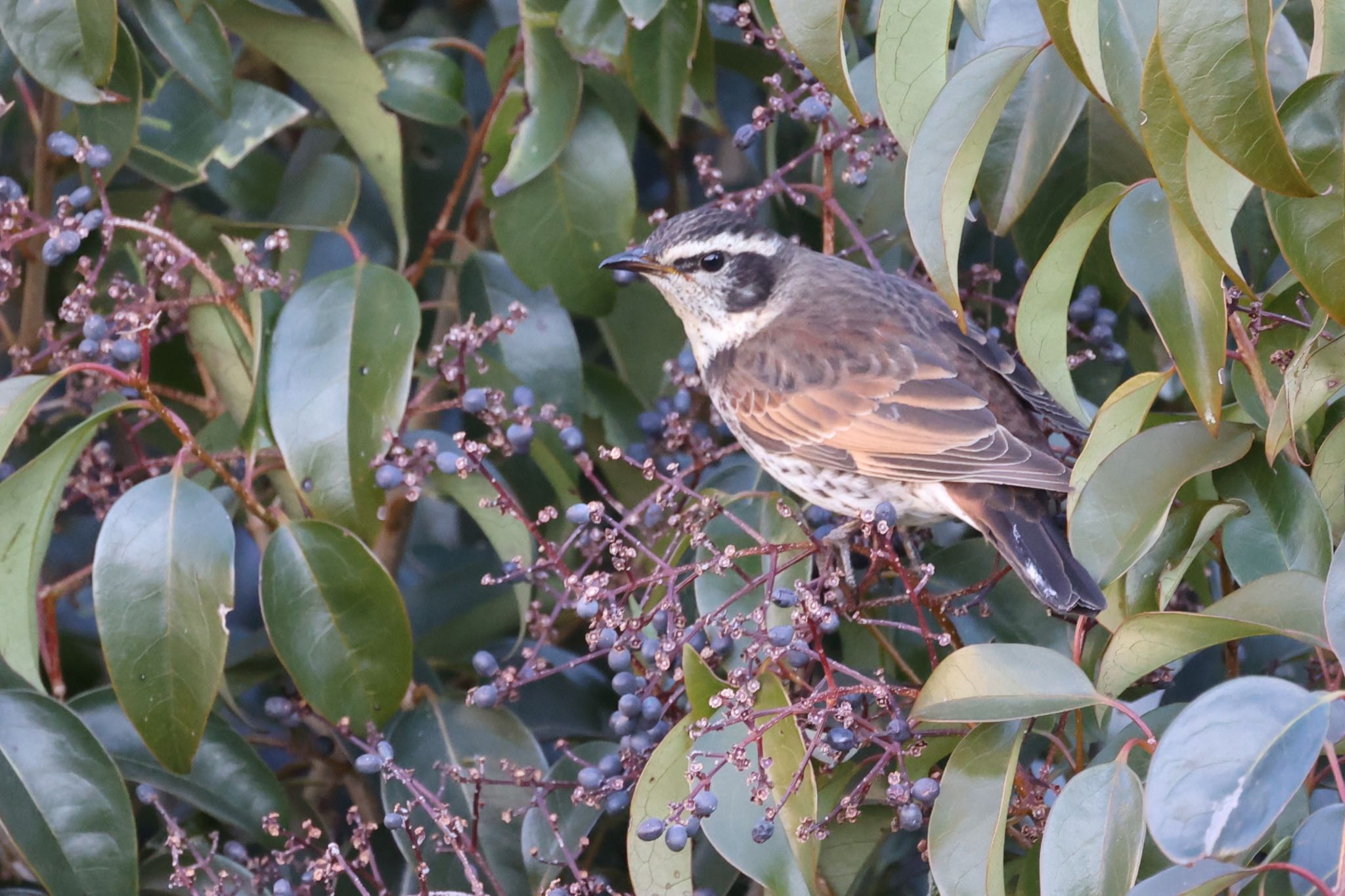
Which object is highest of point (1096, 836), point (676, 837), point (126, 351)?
point (126, 351)

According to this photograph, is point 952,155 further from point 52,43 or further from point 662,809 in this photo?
point 52,43

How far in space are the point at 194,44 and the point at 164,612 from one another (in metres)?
1.25

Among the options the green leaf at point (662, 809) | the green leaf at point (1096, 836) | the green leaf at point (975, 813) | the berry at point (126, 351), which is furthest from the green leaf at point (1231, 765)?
the berry at point (126, 351)

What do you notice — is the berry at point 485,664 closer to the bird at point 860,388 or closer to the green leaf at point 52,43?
the bird at point 860,388

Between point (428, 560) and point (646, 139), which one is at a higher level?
point (646, 139)

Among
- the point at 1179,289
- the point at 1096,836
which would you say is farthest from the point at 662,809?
the point at 1179,289

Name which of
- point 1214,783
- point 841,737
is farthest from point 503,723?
point 1214,783

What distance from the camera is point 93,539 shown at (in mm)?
4402

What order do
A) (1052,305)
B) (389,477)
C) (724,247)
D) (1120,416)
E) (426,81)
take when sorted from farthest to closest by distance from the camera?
(724,247), (426,81), (389,477), (1052,305), (1120,416)

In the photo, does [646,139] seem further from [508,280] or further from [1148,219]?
[1148,219]

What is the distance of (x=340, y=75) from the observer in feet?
10.7

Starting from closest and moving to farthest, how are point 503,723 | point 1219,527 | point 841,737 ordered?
1. point 841,737
2. point 1219,527
3. point 503,723

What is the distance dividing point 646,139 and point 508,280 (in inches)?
40.1

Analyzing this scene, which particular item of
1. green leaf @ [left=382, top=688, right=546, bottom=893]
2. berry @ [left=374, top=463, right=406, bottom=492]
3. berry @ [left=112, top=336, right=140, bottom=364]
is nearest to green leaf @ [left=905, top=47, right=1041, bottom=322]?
berry @ [left=374, top=463, right=406, bottom=492]
